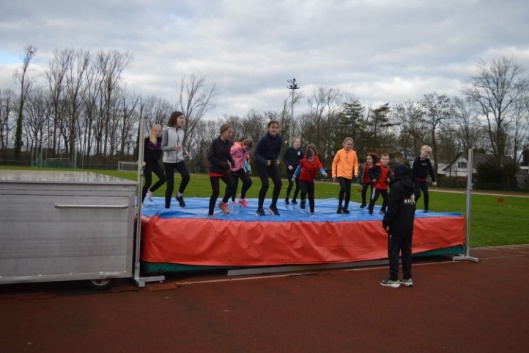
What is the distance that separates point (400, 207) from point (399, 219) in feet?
0.63

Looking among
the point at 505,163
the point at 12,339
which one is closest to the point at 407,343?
the point at 12,339

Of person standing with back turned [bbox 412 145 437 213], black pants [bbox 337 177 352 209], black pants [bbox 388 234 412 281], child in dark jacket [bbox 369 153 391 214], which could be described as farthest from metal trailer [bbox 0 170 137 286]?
person standing with back turned [bbox 412 145 437 213]

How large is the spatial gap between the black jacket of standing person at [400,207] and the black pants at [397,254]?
0.37ft

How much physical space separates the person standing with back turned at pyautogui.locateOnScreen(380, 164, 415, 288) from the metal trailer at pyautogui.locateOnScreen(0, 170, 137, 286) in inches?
154

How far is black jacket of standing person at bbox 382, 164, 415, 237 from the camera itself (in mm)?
6637

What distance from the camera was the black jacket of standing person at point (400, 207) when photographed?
21.8ft

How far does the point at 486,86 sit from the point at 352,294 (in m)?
60.7

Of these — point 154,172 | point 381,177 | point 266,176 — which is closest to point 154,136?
point 154,172

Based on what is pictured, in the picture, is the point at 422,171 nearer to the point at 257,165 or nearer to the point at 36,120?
the point at 257,165

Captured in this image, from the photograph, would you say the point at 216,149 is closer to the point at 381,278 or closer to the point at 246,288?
the point at 246,288

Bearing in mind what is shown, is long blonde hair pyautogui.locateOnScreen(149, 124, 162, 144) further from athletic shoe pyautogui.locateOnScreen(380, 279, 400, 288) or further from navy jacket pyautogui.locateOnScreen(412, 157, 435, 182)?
navy jacket pyautogui.locateOnScreen(412, 157, 435, 182)

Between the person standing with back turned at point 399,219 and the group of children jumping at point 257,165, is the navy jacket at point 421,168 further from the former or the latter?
the person standing with back turned at point 399,219

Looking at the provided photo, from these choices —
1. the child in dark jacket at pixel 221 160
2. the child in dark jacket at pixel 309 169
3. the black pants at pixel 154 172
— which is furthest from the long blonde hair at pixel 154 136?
the child in dark jacket at pixel 309 169

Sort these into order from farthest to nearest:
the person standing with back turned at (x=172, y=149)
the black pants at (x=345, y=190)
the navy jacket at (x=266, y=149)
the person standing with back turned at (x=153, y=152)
Result: the black pants at (x=345, y=190) < the person standing with back turned at (x=153, y=152) < the navy jacket at (x=266, y=149) < the person standing with back turned at (x=172, y=149)
